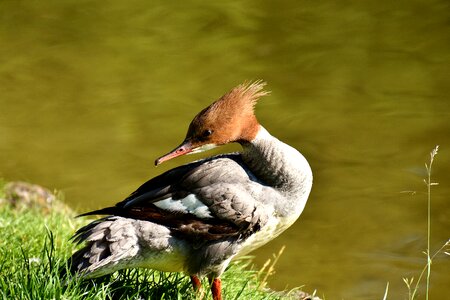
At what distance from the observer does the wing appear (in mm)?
4441

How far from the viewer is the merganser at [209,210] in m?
4.43

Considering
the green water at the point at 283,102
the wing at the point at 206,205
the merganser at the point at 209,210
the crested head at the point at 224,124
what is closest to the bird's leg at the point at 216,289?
the merganser at the point at 209,210

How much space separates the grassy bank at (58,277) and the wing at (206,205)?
1.10 ft

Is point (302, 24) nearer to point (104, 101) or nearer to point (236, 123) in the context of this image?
point (104, 101)

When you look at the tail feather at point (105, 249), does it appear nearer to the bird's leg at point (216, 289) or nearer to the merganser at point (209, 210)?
the merganser at point (209, 210)

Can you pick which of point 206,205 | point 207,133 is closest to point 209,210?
point 206,205

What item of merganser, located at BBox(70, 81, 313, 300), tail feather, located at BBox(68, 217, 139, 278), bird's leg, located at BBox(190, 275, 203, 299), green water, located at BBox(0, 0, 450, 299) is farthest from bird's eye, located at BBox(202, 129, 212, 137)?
green water, located at BBox(0, 0, 450, 299)

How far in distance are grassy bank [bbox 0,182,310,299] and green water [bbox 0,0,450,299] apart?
1918 millimetres

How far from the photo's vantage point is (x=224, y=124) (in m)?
4.52

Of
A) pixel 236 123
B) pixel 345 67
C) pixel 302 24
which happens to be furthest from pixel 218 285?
pixel 302 24

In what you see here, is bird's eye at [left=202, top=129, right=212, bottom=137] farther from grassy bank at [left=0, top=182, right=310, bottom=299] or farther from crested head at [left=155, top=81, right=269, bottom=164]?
grassy bank at [left=0, top=182, right=310, bottom=299]

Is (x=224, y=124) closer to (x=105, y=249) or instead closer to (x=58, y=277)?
(x=105, y=249)

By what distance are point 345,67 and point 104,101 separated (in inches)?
122

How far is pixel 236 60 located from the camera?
1185 centimetres
